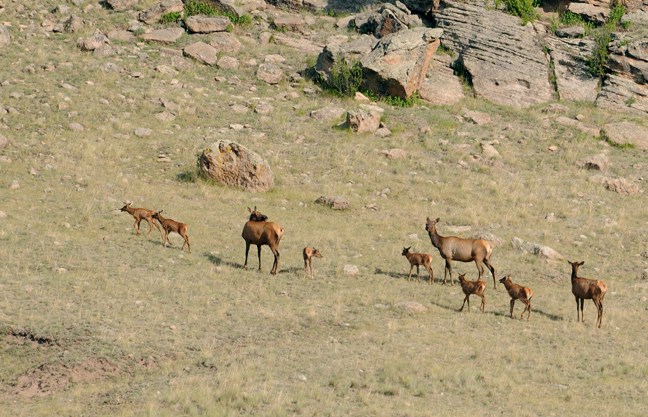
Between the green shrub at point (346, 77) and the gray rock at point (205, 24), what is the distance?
692cm

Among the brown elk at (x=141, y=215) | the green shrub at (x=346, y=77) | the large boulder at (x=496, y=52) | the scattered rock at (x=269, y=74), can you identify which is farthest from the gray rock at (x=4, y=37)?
the large boulder at (x=496, y=52)

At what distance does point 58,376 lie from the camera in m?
17.1

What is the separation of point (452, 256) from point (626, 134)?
18.3 meters

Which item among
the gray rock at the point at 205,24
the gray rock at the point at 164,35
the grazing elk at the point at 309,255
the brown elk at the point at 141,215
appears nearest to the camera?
the grazing elk at the point at 309,255

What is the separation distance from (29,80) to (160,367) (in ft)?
79.7

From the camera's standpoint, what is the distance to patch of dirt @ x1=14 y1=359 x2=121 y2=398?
54.9 ft

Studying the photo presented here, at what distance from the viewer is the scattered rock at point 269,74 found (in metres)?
43.1

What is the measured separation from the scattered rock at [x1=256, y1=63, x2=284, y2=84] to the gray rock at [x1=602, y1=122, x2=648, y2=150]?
566 inches

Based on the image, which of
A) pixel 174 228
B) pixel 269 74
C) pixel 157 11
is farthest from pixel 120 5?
pixel 174 228

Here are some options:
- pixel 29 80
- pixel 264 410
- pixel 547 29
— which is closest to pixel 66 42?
pixel 29 80

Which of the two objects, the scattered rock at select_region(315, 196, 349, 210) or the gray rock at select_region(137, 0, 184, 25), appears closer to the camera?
the scattered rock at select_region(315, 196, 349, 210)

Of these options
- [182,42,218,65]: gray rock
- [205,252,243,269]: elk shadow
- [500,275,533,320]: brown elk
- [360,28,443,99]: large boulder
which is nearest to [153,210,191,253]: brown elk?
[205,252,243,269]: elk shadow

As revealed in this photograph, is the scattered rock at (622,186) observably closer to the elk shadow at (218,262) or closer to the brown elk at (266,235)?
the brown elk at (266,235)

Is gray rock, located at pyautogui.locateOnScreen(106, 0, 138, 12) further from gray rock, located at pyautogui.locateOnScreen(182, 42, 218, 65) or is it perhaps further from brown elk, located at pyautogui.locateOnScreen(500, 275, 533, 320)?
brown elk, located at pyautogui.locateOnScreen(500, 275, 533, 320)
